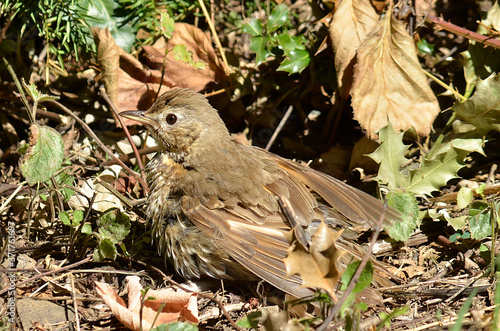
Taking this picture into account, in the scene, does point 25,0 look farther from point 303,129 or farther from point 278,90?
point 303,129

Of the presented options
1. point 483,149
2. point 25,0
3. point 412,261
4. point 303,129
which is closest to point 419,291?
point 412,261

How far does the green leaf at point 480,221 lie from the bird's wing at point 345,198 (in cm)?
57

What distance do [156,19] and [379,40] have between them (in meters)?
2.20

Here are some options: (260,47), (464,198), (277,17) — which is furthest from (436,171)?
(277,17)

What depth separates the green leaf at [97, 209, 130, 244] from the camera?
390 cm

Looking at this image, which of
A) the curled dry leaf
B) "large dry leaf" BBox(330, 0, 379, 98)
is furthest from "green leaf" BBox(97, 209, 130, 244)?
"large dry leaf" BBox(330, 0, 379, 98)

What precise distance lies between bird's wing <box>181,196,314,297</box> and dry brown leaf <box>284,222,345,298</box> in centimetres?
66

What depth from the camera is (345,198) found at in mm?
4074

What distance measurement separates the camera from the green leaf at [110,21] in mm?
Answer: 5156

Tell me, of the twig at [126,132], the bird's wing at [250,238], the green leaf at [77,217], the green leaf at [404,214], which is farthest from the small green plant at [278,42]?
the green leaf at [77,217]

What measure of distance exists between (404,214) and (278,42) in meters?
2.09

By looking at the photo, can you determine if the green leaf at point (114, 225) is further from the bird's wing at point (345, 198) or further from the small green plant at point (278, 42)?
the small green plant at point (278, 42)

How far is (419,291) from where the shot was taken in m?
3.68

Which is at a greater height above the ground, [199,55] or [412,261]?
[199,55]
